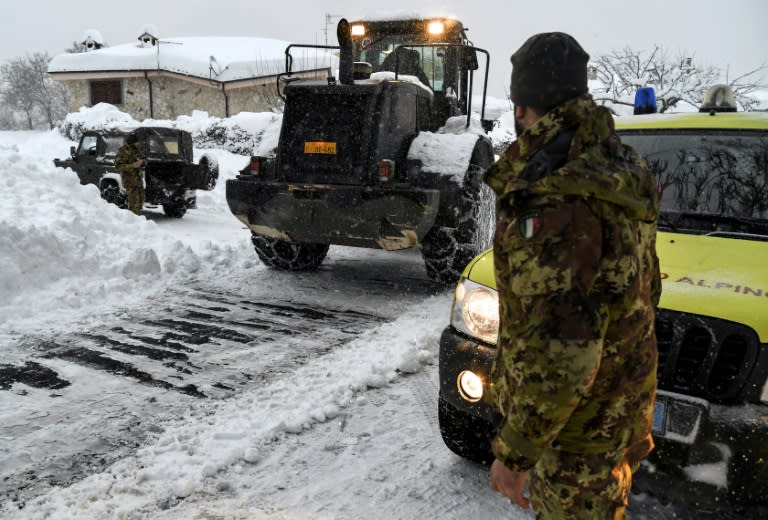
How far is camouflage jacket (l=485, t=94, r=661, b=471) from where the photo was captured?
1.37 meters

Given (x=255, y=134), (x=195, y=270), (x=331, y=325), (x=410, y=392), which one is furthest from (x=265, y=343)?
(x=255, y=134)

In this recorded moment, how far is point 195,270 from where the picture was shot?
7.02 m

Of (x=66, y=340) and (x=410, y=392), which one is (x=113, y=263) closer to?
(x=66, y=340)

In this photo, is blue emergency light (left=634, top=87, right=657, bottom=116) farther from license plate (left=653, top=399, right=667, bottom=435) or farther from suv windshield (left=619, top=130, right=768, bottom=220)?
license plate (left=653, top=399, right=667, bottom=435)

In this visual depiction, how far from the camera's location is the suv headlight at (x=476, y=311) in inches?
102

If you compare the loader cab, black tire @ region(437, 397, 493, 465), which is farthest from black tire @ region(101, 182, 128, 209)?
black tire @ region(437, 397, 493, 465)

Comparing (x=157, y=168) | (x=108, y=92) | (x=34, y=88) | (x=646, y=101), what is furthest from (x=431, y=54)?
(x=34, y=88)

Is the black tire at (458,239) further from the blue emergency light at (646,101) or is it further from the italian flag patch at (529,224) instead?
the italian flag patch at (529,224)

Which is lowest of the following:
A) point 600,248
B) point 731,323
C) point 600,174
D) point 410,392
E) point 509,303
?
point 410,392

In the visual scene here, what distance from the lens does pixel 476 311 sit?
267cm

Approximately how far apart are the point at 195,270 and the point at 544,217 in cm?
618

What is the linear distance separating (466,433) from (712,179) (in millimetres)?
1805

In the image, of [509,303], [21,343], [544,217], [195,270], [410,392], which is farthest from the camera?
[195,270]

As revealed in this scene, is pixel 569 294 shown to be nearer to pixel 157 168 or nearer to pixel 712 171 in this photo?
pixel 712 171
